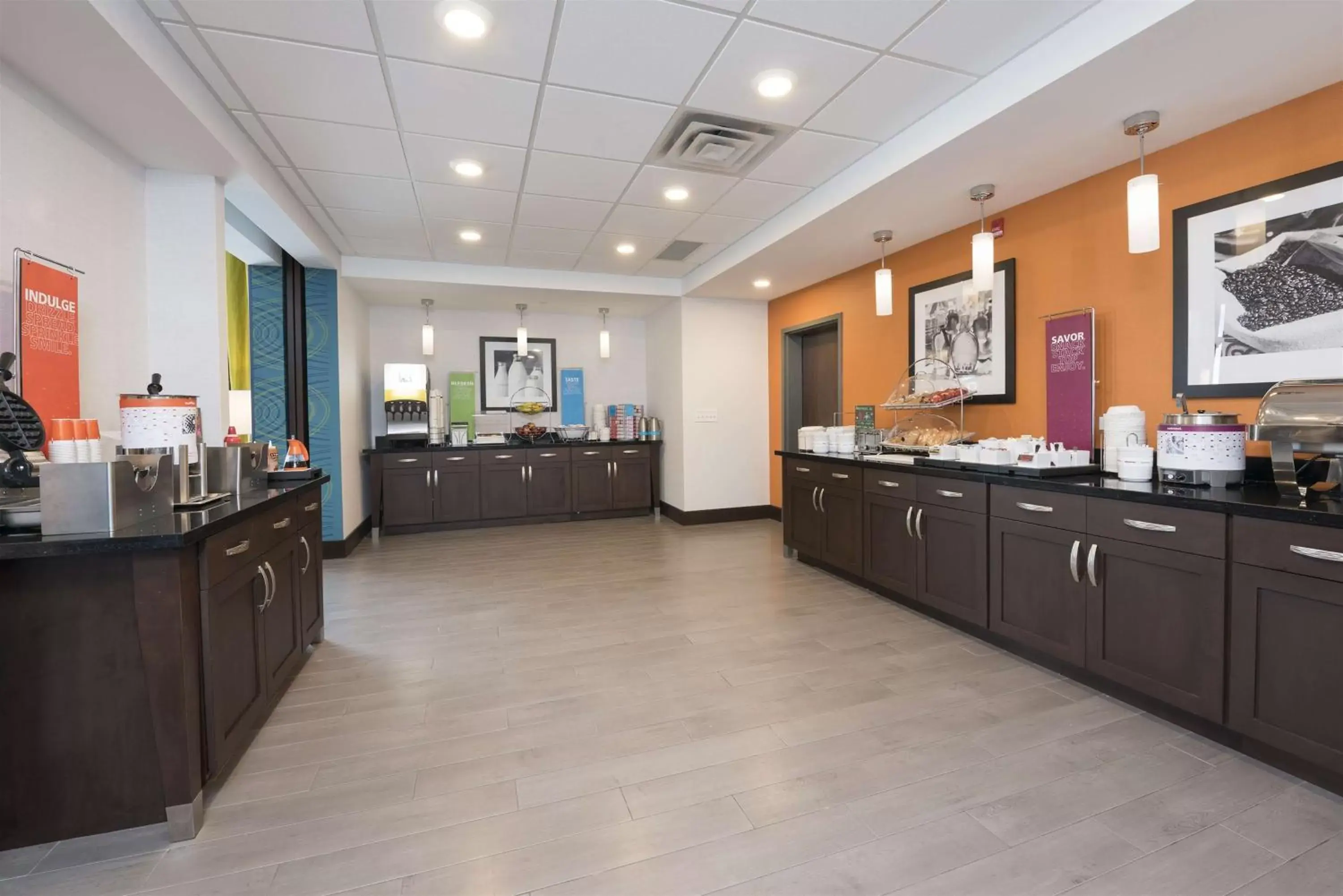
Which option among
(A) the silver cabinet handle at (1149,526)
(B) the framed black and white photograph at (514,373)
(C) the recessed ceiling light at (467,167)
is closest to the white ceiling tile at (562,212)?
(C) the recessed ceiling light at (467,167)

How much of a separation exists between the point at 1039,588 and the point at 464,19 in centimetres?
339

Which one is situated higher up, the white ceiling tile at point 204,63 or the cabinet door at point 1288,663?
the white ceiling tile at point 204,63

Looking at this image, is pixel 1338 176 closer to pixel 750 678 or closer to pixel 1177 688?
pixel 1177 688

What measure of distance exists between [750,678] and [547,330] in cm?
561

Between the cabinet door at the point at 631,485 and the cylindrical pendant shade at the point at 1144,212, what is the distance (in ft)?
17.3

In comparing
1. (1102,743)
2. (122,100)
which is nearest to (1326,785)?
(1102,743)

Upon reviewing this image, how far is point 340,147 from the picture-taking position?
3.26 m

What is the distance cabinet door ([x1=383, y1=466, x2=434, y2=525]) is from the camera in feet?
20.5

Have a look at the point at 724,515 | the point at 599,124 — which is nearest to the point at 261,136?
the point at 599,124

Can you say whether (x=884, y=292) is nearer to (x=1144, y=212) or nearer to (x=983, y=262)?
(x=983, y=262)

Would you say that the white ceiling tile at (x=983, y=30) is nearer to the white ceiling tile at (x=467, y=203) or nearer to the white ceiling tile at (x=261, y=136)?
the white ceiling tile at (x=467, y=203)

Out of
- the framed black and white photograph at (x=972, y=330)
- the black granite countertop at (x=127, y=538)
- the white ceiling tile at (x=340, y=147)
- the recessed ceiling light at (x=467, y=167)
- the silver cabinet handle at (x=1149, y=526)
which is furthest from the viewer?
the framed black and white photograph at (x=972, y=330)

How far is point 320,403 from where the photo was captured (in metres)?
5.23

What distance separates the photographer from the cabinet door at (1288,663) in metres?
1.81
